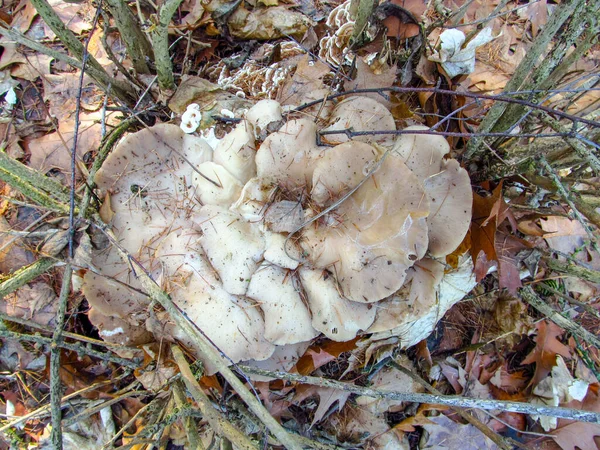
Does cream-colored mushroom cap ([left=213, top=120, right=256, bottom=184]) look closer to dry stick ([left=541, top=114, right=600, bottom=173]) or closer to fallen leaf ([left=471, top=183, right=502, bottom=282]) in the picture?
fallen leaf ([left=471, top=183, right=502, bottom=282])

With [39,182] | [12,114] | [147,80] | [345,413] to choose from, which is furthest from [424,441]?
[12,114]

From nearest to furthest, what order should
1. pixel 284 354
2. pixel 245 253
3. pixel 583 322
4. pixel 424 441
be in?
pixel 245 253
pixel 284 354
pixel 424 441
pixel 583 322

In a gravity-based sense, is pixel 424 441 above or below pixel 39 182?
below

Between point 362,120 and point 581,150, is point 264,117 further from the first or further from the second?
point 581,150

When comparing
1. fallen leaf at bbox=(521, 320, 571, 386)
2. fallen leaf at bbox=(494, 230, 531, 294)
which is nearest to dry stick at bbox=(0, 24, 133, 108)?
fallen leaf at bbox=(494, 230, 531, 294)

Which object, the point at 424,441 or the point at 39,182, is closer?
the point at 39,182

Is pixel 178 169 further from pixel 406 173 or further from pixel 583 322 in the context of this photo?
pixel 583 322

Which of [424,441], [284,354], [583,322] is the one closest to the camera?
[284,354]
